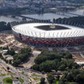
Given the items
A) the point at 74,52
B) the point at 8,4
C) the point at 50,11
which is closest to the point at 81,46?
the point at 74,52

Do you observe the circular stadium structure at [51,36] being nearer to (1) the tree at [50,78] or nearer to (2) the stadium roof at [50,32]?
(2) the stadium roof at [50,32]

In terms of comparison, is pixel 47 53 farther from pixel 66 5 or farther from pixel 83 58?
pixel 66 5

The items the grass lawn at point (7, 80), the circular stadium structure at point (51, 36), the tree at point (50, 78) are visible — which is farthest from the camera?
the circular stadium structure at point (51, 36)

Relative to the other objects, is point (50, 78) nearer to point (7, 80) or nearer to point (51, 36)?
point (7, 80)

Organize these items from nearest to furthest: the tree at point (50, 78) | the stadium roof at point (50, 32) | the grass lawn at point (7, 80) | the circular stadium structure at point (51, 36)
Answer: the grass lawn at point (7, 80) → the tree at point (50, 78) → the circular stadium structure at point (51, 36) → the stadium roof at point (50, 32)

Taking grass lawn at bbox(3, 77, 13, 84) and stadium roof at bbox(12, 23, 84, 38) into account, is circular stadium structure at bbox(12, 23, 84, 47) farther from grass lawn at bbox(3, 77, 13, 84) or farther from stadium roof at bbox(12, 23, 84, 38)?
grass lawn at bbox(3, 77, 13, 84)

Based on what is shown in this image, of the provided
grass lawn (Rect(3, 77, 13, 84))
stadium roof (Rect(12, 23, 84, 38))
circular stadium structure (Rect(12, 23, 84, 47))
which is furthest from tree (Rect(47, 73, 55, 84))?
stadium roof (Rect(12, 23, 84, 38))

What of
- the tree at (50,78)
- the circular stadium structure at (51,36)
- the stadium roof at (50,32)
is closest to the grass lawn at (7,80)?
the tree at (50,78)

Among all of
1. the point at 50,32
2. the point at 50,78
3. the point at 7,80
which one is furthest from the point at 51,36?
the point at 7,80

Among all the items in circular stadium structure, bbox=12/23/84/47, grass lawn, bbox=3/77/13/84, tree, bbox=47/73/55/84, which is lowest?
circular stadium structure, bbox=12/23/84/47
